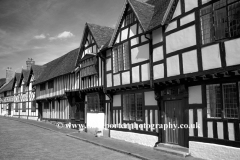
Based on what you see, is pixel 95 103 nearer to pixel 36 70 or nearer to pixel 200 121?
pixel 200 121

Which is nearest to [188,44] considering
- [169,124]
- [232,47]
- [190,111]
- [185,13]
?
[185,13]

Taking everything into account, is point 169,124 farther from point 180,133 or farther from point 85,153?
point 85,153

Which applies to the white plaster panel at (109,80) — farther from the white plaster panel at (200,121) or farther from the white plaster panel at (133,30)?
the white plaster panel at (200,121)

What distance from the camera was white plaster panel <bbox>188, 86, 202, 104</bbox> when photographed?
9.58m

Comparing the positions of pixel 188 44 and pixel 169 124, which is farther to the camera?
pixel 169 124

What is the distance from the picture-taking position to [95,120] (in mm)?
17406

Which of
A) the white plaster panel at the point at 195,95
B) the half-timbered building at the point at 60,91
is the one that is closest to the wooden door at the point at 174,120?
the white plaster panel at the point at 195,95

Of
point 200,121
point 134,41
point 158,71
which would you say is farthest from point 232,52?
point 134,41

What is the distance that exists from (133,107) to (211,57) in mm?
6224

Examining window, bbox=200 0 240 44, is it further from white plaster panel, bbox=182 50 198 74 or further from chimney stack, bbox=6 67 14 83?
chimney stack, bbox=6 67 14 83

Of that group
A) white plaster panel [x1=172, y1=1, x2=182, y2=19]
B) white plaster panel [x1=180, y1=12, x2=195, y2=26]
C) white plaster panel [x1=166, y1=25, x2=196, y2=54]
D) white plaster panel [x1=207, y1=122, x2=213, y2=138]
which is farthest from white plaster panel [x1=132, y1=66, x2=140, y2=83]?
white plaster panel [x1=207, y1=122, x2=213, y2=138]

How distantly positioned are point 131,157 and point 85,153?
7.42 ft

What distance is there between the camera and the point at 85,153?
11.0 meters

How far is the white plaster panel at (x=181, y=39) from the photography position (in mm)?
9633
